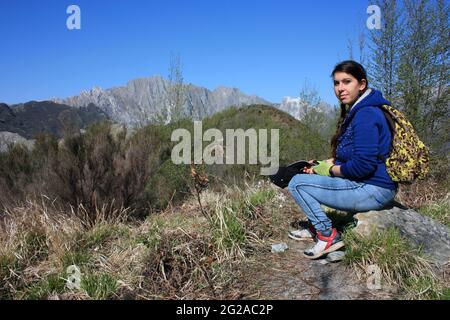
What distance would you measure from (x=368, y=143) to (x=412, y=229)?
3.77 feet

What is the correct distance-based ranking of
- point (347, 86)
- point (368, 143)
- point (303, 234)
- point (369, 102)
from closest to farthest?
point (368, 143) → point (369, 102) → point (347, 86) → point (303, 234)

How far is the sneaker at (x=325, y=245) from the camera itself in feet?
10.7

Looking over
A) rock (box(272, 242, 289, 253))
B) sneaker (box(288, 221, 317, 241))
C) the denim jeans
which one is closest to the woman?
the denim jeans

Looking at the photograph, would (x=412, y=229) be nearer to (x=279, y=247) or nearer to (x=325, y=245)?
(x=325, y=245)

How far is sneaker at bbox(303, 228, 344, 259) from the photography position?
3270 mm

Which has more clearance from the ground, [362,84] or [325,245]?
[362,84]

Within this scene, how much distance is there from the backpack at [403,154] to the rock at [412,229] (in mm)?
474

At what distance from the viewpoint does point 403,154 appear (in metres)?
3.10

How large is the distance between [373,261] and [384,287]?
0.22 metres

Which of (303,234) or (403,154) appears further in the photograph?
(303,234)

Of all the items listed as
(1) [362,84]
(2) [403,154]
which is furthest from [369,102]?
(2) [403,154]

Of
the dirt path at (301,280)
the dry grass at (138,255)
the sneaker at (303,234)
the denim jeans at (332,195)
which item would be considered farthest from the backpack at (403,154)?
the dry grass at (138,255)
